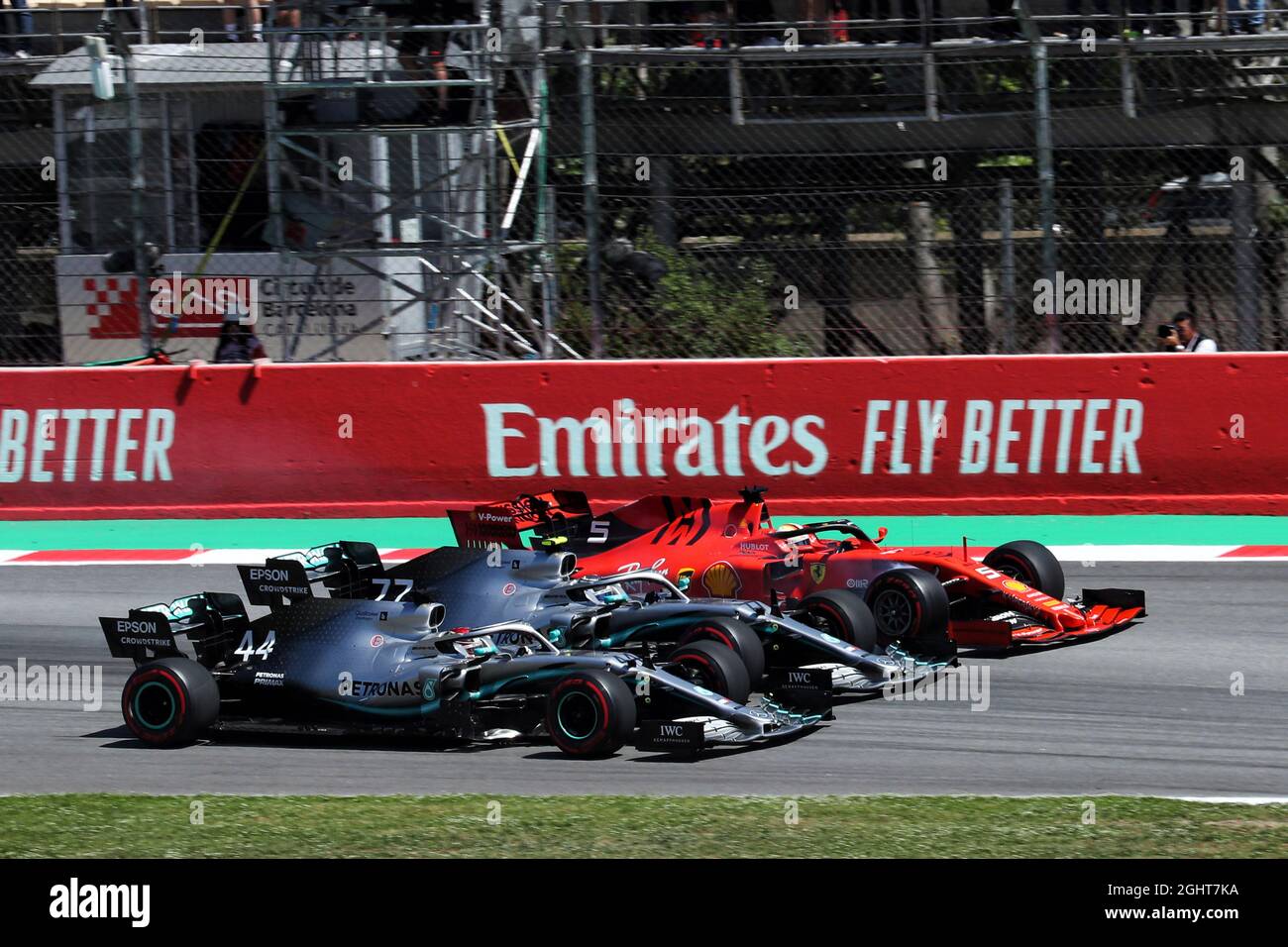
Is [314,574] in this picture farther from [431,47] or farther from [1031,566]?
[431,47]

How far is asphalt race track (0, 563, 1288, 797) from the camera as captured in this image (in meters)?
7.75

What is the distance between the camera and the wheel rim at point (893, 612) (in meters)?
9.70

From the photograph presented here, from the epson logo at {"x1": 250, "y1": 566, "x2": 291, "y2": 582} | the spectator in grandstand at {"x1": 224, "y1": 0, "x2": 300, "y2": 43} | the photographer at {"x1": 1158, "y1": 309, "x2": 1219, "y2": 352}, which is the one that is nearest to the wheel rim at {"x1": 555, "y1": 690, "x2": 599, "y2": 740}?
the epson logo at {"x1": 250, "y1": 566, "x2": 291, "y2": 582}

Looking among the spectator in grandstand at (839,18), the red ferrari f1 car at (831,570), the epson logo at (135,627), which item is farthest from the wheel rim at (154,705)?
the spectator in grandstand at (839,18)

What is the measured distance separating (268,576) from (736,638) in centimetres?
231

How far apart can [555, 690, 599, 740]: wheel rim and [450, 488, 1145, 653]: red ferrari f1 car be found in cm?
175

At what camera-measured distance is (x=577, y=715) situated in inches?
320

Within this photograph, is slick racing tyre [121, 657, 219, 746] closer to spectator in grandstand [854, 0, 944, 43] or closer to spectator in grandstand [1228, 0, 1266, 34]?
spectator in grandstand [854, 0, 944, 43]

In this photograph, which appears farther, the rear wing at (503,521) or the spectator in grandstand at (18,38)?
the spectator in grandstand at (18,38)

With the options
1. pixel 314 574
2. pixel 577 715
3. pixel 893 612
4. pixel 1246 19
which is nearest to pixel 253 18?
pixel 1246 19

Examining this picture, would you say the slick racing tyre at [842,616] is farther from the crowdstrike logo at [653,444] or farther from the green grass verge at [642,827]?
the crowdstrike logo at [653,444]

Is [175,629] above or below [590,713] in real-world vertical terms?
above

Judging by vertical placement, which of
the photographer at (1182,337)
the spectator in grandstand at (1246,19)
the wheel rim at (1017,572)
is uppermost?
the spectator in grandstand at (1246,19)
